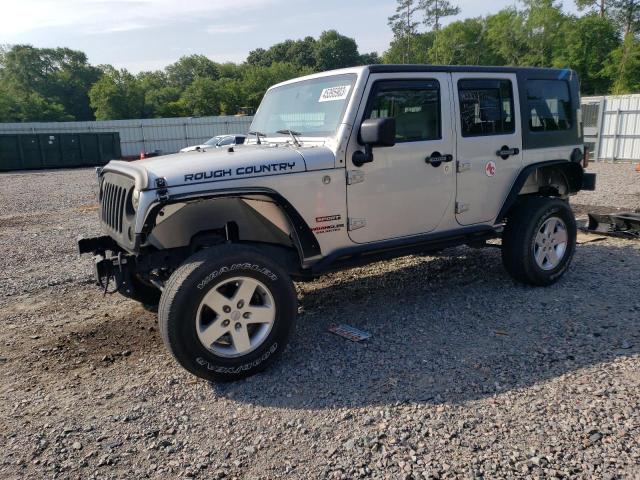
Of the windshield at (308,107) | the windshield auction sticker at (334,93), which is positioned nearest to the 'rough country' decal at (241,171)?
the windshield at (308,107)

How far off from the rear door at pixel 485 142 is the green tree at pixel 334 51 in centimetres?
9126

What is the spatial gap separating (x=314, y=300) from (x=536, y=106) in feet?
9.74

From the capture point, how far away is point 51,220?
10562 millimetres

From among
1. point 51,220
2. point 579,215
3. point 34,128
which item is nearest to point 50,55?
point 34,128

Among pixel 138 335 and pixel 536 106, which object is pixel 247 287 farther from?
pixel 536 106

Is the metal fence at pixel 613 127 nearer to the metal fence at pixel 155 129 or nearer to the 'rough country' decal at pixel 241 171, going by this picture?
the 'rough country' decal at pixel 241 171

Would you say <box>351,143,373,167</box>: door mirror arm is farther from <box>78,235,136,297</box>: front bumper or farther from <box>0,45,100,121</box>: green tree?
<box>0,45,100,121</box>: green tree

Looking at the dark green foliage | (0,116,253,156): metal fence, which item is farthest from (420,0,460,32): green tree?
(0,116,253,156): metal fence

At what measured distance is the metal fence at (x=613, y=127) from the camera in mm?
17078

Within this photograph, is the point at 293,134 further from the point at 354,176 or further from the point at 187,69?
the point at 187,69

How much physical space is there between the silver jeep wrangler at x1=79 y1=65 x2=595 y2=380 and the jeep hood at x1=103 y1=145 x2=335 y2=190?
0.4 inches

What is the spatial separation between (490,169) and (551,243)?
1137 millimetres

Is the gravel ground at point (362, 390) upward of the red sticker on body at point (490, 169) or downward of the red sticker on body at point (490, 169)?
downward

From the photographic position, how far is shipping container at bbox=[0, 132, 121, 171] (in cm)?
2498
